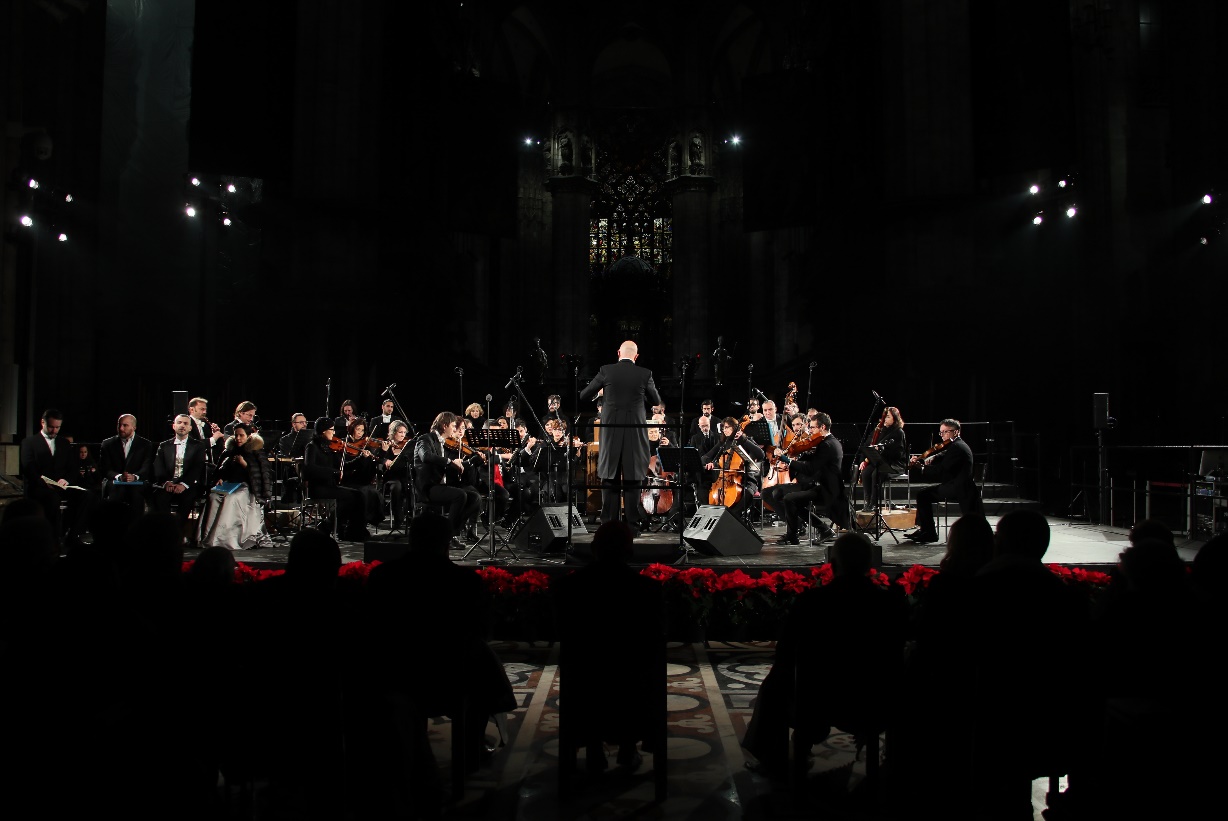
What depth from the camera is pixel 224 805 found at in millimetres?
3574

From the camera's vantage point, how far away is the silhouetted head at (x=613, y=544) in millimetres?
3961

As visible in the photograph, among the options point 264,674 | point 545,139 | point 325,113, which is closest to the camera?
point 264,674

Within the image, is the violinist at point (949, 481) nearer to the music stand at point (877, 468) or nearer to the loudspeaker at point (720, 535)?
the music stand at point (877, 468)

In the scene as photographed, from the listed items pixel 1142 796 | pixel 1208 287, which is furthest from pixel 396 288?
pixel 1142 796

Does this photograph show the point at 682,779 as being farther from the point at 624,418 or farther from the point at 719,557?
the point at 624,418

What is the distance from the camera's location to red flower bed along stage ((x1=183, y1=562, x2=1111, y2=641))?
22.3 feet

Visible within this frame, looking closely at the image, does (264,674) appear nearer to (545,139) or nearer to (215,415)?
(215,415)

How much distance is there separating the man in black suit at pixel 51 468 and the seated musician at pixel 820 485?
25.1 feet

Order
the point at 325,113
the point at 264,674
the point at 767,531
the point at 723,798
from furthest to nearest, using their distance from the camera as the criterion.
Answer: the point at 325,113
the point at 767,531
the point at 723,798
the point at 264,674

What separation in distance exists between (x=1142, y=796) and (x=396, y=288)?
60.1 feet

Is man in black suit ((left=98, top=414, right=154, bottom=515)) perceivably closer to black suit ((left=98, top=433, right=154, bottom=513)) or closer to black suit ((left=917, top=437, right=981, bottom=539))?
black suit ((left=98, top=433, right=154, bottom=513))

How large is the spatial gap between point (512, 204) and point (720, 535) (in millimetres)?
15101

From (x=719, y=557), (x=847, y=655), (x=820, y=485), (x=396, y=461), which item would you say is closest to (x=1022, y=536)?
(x=847, y=655)

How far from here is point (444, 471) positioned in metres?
9.85
